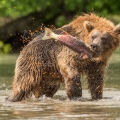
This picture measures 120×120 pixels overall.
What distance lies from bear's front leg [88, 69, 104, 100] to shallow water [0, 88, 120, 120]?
0.14m

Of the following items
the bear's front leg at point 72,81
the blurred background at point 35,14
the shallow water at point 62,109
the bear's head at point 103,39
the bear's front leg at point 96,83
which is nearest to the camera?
the shallow water at point 62,109

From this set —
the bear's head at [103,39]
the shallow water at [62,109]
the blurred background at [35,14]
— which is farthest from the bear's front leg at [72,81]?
the blurred background at [35,14]

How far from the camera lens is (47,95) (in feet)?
36.6

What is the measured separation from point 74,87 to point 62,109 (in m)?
1.21

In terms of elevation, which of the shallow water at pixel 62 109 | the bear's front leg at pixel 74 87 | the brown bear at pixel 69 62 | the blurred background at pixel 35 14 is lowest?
the shallow water at pixel 62 109

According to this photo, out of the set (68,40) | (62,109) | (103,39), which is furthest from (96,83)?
(62,109)

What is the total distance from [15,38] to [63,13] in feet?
12.2

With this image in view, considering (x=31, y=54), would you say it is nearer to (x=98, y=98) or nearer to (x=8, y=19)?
(x=98, y=98)

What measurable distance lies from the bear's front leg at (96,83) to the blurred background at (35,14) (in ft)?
37.0

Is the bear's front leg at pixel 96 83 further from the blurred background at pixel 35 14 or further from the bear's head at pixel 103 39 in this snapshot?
the blurred background at pixel 35 14

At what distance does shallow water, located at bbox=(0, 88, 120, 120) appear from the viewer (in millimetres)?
8344

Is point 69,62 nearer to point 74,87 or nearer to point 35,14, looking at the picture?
point 74,87

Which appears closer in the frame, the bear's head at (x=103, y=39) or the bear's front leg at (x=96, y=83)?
the bear's head at (x=103, y=39)

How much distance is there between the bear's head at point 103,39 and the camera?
10168 millimetres
